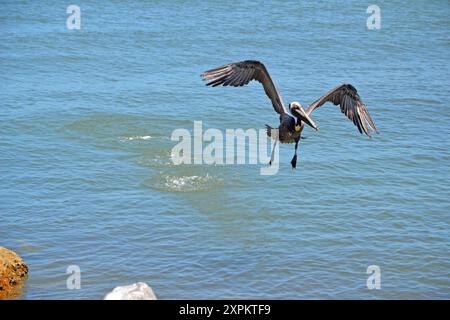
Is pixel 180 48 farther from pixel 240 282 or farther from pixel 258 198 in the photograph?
pixel 240 282

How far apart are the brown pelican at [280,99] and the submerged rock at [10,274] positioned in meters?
4.82

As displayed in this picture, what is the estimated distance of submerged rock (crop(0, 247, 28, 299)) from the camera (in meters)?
15.3

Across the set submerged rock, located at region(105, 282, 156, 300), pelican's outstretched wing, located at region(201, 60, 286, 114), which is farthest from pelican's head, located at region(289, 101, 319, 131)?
submerged rock, located at region(105, 282, 156, 300)

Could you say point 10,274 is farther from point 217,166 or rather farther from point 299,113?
point 217,166

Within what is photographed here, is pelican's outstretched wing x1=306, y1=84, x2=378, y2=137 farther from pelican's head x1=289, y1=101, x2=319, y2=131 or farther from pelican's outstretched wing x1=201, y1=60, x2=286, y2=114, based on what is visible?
pelican's outstretched wing x1=201, y1=60, x2=286, y2=114

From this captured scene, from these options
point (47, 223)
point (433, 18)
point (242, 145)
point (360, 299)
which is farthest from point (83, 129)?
point (433, 18)

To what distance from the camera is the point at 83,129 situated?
2541 centimetres

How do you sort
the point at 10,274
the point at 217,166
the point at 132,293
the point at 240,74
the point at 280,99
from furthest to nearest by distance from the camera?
the point at 217,166 → the point at 280,99 → the point at 240,74 → the point at 10,274 → the point at 132,293

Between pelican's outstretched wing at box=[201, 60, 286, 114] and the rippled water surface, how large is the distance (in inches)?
148

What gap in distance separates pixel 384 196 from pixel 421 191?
1.04 meters

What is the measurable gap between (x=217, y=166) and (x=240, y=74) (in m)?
6.74

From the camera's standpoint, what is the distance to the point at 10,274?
1545 cm

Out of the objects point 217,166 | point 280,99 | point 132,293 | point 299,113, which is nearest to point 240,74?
point 280,99

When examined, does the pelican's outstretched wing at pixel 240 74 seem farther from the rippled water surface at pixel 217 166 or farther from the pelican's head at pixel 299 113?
the rippled water surface at pixel 217 166
